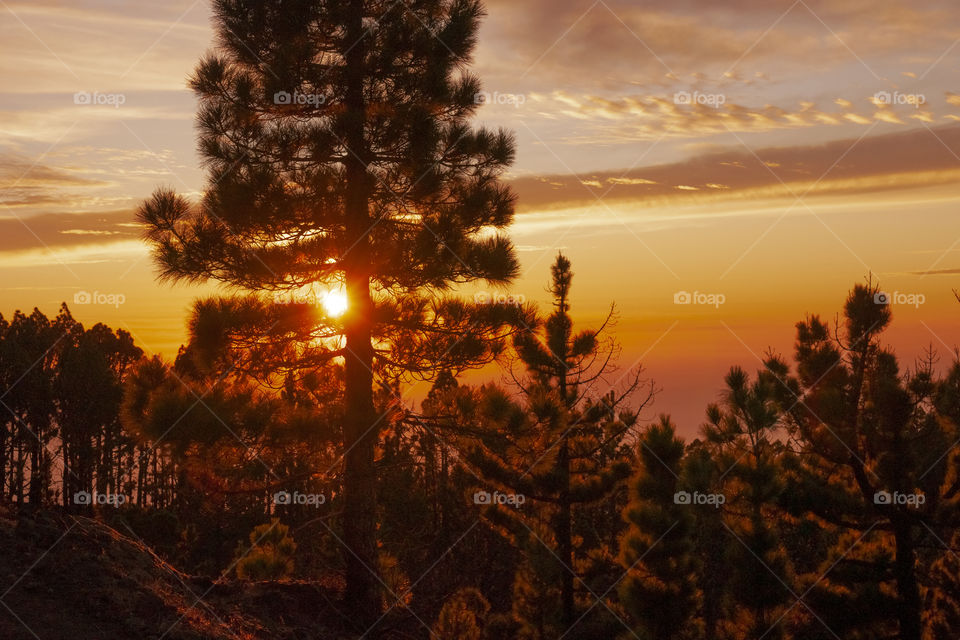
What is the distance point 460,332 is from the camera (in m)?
12.0

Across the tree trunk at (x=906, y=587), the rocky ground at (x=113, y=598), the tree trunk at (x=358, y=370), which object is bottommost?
the tree trunk at (x=906, y=587)

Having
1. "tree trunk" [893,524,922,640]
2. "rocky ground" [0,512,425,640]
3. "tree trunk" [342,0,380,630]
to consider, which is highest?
"tree trunk" [342,0,380,630]

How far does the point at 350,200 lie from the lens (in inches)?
447

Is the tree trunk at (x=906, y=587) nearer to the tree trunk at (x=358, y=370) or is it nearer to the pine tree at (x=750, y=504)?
the pine tree at (x=750, y=504)

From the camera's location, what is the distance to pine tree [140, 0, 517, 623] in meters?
11.1

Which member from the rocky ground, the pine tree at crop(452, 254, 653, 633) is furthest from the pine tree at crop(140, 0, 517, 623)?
the pine tree at crop(452, 254, 653, 633)

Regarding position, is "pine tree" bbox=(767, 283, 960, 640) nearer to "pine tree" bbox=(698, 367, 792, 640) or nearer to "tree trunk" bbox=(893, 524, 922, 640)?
"tree trunk" bbox=(893, 524, 922, 640)

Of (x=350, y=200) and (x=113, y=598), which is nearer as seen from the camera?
(x=113, y=598)

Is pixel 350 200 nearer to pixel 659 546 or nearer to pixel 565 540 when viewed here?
pixel 565 540

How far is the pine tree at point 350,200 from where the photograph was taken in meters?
11.1

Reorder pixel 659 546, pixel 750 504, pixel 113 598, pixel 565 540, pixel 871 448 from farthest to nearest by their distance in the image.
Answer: pixel 659 546 → pixel 565 540 → pixel 750 504 → pixel 871 448 → pixel 113 598

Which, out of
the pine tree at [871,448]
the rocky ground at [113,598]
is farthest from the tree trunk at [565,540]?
the rocky ground at [113,598]

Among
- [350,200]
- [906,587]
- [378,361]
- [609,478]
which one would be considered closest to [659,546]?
[609,478]

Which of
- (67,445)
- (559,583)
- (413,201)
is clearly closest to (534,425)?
(413,201)
